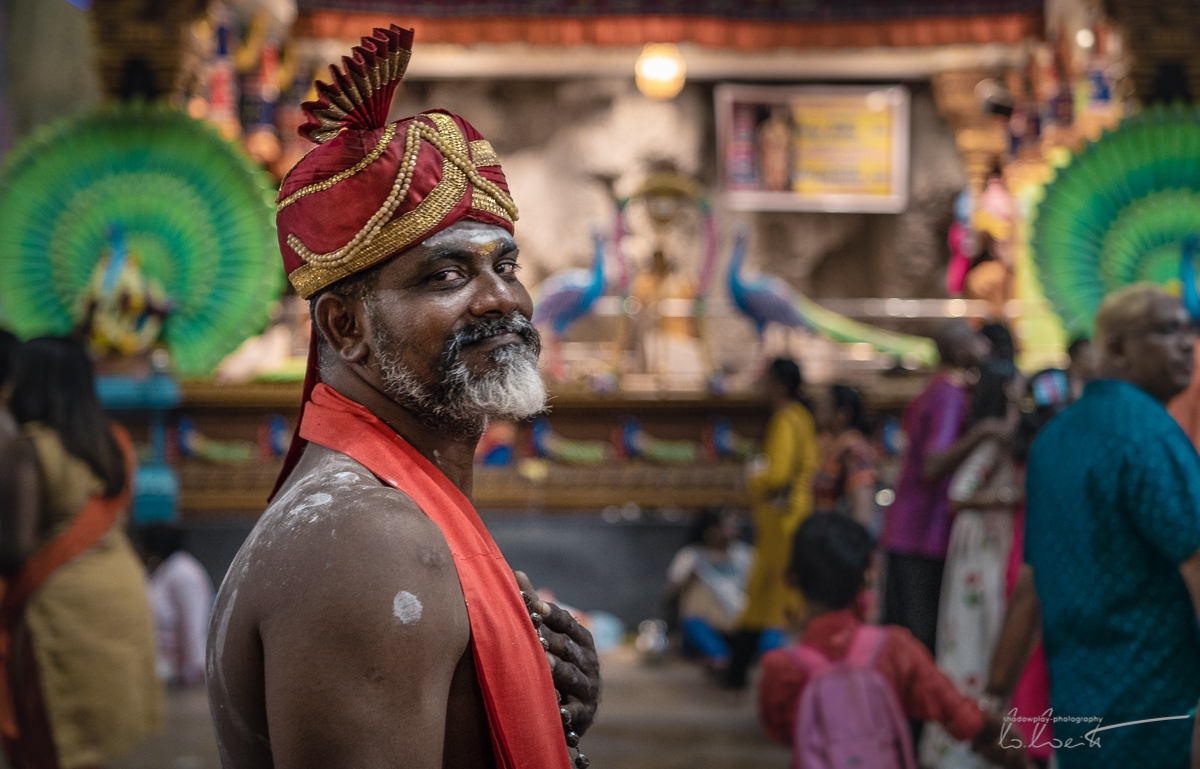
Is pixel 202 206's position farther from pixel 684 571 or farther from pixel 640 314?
pixel 684 571

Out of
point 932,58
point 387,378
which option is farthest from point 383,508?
point 932,58

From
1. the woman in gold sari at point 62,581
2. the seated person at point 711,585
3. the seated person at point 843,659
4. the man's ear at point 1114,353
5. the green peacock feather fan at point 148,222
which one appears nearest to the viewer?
the man's ear at point 1114,353

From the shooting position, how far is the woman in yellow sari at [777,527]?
4.42 m

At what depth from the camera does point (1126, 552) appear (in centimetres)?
194

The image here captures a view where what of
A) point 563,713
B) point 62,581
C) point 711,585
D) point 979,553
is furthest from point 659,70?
point 563,713

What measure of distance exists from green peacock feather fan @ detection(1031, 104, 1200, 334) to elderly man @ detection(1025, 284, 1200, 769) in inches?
136

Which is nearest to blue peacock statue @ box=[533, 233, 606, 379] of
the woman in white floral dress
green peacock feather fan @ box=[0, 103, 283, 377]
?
green peacock feather fan @ box=[0, 103, 283, 377]

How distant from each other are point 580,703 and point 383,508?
0.35m

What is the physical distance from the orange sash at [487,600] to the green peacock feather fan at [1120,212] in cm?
494

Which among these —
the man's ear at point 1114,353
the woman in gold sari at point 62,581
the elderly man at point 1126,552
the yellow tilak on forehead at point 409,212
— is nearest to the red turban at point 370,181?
the yellow tilak on forehead at point 409,212

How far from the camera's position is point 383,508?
0.98 metres

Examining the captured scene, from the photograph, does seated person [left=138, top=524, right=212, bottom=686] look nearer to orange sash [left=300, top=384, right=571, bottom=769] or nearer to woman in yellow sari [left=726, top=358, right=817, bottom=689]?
woman in yellow sari [left=726, top=358, right=817, bottom=689]

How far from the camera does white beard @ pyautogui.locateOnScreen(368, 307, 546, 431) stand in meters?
1.12
